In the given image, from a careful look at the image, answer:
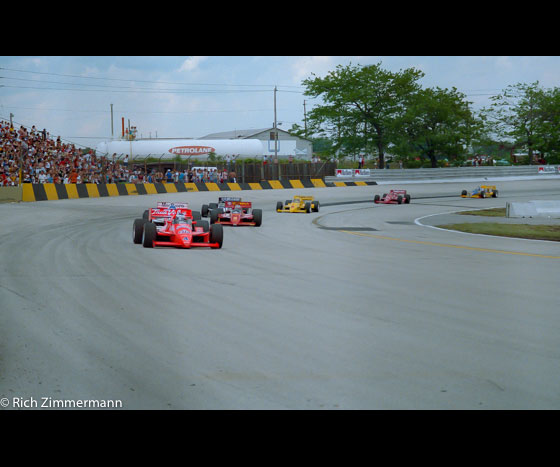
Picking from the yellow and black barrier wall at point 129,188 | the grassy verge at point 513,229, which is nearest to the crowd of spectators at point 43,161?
the yellow and black barrier wall at point 129,188

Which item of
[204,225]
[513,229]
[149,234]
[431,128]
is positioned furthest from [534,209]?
[431,128]

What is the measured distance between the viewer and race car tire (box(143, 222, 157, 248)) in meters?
12.3

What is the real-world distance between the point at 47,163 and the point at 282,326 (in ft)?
85.9

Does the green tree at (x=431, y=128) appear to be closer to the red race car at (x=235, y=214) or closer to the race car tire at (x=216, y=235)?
the red race car at (x=235, y=214)

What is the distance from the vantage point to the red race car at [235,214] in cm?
1805

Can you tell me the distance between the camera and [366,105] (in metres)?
54.7

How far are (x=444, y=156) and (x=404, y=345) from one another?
54828mm

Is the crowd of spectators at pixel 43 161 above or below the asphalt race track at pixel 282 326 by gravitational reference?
above

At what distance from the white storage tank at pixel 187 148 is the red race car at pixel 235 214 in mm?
40696

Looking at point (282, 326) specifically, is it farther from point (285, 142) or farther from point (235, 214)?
point (285, 142)

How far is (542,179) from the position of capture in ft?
164

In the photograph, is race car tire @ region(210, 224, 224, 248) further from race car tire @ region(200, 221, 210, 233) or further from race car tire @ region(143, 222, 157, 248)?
race car tire @ region(143, 222, 157, 248)
